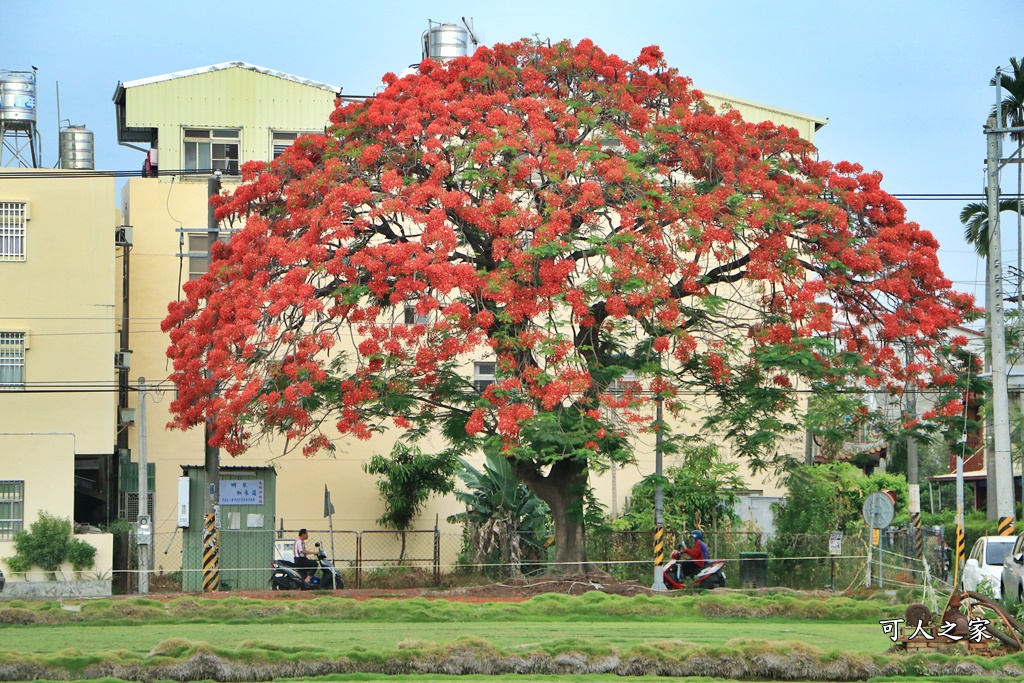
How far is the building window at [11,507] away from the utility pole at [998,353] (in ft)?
63.1

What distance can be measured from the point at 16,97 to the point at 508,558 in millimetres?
18581

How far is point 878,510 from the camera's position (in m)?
24.1

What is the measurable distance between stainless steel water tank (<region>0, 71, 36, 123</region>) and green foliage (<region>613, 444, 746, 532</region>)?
62.1 ft

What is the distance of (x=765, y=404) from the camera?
78.4 ft

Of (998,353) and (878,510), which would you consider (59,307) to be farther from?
(998,353)

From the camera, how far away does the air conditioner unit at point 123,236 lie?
32.2m

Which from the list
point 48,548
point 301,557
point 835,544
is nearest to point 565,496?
point 301,557

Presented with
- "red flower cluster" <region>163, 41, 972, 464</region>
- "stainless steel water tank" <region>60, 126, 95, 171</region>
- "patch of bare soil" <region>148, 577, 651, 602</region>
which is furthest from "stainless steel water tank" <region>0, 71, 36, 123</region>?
"patch of bare soil" <region>148, 577, 651, 602</region>

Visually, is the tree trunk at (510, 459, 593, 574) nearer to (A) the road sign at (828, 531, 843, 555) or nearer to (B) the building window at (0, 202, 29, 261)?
(A) the road sign at (828, 531, 843, 555)

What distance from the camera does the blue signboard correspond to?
27.9 metres

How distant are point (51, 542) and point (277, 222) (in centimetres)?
908

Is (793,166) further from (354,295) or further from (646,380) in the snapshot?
(354,295)

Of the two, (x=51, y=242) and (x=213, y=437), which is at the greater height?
(x=51, y=242)

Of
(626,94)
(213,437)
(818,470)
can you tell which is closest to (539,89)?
(626,94)
